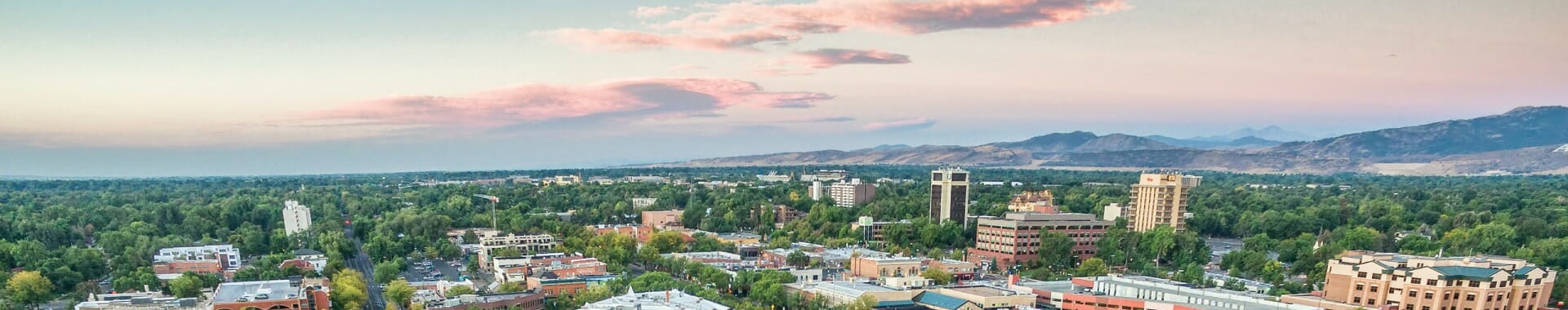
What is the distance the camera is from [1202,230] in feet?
266

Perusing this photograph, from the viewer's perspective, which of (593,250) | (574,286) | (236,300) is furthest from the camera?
(593,250)

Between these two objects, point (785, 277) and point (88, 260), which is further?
point (88, 260)

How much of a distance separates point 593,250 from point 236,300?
982 inches

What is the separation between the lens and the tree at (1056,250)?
195 feet

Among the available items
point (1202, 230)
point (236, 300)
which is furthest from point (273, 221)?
point (1202, 230)

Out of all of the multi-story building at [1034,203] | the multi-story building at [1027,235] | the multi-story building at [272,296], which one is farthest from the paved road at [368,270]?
the multi-story building at [1034,203]

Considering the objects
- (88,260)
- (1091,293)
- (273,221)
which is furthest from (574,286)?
(273,221)

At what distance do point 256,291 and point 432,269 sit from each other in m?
18.9

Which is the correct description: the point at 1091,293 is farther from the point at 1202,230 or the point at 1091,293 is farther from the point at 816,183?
the point at 816,183

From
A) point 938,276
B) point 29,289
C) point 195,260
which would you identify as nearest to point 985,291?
point 938,276

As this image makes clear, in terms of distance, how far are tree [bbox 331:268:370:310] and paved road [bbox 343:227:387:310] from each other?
0.51 meters

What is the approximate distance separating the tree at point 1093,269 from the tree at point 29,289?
180 ft

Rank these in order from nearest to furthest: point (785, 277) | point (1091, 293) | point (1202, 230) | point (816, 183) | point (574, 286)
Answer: point (1091, 293) < point (574, 286) < point (785, 277) < point (1202, 230) < point (816, 183)

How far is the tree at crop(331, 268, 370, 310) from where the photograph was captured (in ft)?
135
